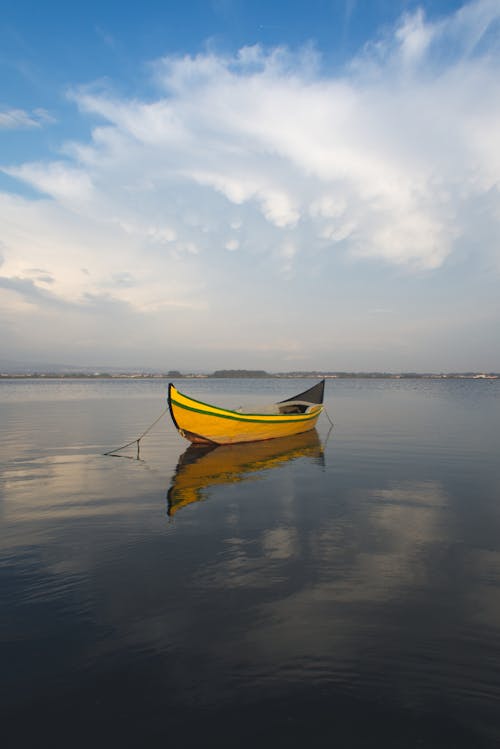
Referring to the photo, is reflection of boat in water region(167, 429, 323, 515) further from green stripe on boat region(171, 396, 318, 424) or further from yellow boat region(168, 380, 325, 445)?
green stripe on boat region(171, 396, 318, 424)

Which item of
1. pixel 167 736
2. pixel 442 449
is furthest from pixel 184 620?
pixel 442 449

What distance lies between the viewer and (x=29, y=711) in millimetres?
3916

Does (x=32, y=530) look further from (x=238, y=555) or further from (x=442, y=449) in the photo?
(x=442, y=449)

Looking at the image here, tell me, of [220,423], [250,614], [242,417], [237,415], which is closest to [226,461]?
[220,423]

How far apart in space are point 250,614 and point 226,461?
11458 mm

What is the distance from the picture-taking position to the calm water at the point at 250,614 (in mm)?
3859

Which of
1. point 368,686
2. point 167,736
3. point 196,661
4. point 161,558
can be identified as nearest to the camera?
point 167,736

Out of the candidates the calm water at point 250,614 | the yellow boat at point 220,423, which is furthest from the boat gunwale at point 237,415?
the calm water at point 250,614

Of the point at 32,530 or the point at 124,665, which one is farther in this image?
the point at 32,530

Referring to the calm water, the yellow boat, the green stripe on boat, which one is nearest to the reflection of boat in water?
the calm water

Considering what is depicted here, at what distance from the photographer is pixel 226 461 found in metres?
17.0

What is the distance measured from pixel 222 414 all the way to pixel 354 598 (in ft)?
46.4

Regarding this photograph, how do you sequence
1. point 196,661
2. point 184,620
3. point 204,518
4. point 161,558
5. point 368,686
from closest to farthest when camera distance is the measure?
point 368,686 < point 196,661 < point 184,620 < point 161,558 < point 204,518

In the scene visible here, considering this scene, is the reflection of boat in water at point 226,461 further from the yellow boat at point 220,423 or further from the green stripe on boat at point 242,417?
the green stripe on boat at point 242,417
